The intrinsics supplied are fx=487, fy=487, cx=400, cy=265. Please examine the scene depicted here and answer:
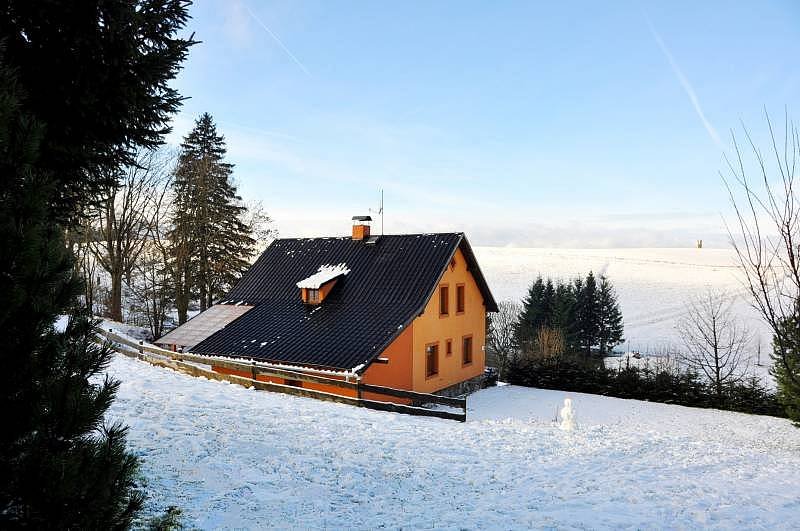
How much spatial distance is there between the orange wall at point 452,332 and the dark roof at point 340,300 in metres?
0.74

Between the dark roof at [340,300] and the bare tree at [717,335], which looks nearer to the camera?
the dark roof at [340,300]

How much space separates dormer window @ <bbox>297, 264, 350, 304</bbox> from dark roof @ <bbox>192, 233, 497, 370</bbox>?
26cm

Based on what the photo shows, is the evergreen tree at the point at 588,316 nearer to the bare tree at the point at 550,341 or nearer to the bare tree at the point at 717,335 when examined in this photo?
the bare tree at the point at 550,341

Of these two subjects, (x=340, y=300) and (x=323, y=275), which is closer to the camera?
(x=340, y=300)

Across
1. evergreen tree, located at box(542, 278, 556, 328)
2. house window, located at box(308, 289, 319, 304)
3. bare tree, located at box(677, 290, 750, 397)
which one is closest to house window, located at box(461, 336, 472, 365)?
house window, located at box(308, 289, 319, 304)

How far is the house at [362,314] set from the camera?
690 inches

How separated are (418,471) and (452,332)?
13909 mm

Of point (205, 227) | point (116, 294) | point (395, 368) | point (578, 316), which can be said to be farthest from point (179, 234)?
point (578, 316)

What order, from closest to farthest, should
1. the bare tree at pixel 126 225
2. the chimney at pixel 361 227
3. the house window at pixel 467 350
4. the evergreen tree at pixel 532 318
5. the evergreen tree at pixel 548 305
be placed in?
1. the house window at pixel 467 350
2. the chimney at pixel 361 227
3. the bare tree at pixel 126 225
4. the evergreen tree at pixel 532 318
5. the evergreen tree at pixel 548 305

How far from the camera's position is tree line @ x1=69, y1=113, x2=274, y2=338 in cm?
3098

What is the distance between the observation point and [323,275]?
69.6 ft

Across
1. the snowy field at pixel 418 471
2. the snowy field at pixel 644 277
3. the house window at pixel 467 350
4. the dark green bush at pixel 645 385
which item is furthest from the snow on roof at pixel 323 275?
the snowy field at pixel 644 277

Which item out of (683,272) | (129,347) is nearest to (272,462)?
(129,347)

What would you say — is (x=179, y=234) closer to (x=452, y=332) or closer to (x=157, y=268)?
(x=157, y=268)
